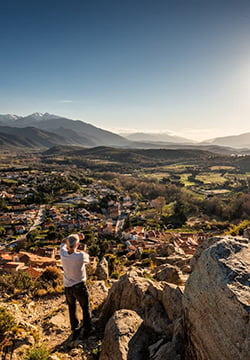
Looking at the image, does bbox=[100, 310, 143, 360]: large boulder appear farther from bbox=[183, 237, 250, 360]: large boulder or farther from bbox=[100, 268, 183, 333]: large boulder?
bbox=[183, 237, 250, 360]: large boulder

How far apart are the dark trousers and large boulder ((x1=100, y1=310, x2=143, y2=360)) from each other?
655 millimetres

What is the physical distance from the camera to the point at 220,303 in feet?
9.30

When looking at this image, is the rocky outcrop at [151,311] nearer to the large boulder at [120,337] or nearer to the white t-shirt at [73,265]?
the large boulder at [120,337]

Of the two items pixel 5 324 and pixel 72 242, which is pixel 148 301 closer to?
pixel 72 242

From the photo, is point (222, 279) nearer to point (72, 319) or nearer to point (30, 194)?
point (72, 319)

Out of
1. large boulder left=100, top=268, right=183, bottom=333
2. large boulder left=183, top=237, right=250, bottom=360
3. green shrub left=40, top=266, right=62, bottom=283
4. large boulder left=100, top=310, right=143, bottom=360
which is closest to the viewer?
large boulder left=183, top=237, right=250, bottom=360

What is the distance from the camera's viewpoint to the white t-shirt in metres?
4.20

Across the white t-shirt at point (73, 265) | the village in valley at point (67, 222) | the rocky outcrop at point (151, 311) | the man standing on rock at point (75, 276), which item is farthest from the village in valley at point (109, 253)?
the white t-shirt at point (73, 265)

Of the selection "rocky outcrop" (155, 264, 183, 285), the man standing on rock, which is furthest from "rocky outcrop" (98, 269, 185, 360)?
"rocky outcrop" (155, 264, 183, 285)

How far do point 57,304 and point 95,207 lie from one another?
48343 millimetres

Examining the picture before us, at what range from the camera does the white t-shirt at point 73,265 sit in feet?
13.8

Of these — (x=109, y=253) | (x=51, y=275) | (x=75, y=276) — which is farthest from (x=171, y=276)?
(x=109, y=253)

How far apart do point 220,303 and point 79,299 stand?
9.13 feet

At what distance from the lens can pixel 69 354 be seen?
4.18 meters
